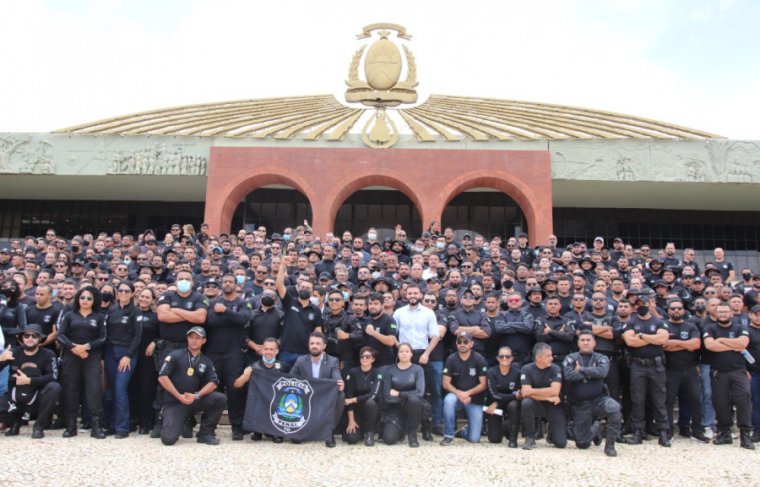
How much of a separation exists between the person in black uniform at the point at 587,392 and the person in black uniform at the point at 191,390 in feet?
13.5

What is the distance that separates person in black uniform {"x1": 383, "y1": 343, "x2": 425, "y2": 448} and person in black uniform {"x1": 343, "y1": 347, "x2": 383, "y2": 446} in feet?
0.45

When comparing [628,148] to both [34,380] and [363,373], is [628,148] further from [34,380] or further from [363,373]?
[34,380]

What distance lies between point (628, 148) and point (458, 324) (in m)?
12.6

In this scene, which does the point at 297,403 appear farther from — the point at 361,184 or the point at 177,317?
the point at 361,184

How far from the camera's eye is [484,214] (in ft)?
68.5

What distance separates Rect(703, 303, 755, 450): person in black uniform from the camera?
24.3 ft

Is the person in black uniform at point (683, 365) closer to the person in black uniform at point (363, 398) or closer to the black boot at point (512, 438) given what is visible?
the black boot at point (512, 438)

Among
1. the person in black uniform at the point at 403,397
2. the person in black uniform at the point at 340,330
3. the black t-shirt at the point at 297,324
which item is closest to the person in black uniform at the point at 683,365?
the person in black uniform at the point at 403,397

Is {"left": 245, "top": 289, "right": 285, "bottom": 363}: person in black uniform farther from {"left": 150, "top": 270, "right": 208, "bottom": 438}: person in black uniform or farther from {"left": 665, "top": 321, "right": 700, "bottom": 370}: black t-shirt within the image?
{"left": 665, "top": 321, "right": 700, "bottom": 370}: black t-shirt

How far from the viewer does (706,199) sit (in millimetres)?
20609

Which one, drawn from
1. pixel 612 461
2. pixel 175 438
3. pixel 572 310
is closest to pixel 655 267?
pixel 572 310

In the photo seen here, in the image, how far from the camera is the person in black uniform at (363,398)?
7.19 meters

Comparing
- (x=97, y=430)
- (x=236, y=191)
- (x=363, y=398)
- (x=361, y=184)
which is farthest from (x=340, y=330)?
(x=236, y=191)

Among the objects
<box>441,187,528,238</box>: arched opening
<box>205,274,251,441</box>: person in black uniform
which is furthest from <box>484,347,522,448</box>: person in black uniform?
<box>441,187,528,238</box>: arched opening
